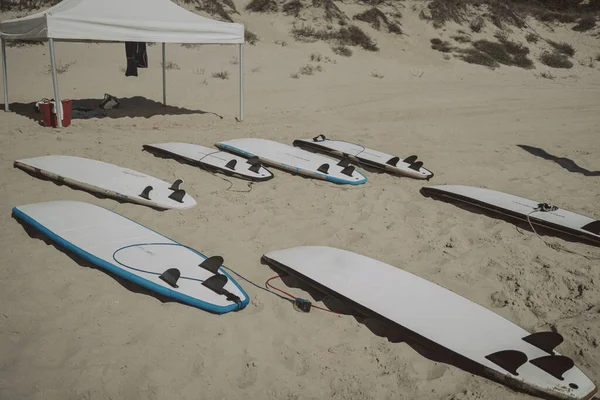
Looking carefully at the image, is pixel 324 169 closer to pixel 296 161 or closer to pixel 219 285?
pixel 296 161

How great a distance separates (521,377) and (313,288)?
141cm

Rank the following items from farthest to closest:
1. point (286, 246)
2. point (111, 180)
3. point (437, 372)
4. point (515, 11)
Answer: point (515, 11) → point (111, 180) → point (286, 246) → point (437, 372)

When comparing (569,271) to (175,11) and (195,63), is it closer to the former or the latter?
(175,11)

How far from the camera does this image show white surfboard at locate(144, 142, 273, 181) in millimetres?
5246

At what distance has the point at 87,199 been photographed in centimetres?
446

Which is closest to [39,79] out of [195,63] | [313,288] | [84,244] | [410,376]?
[195,63]

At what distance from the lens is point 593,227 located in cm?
407

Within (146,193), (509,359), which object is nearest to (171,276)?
(146,193)

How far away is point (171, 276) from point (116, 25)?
508cm

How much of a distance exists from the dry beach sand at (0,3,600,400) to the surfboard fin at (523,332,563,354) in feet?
0.74

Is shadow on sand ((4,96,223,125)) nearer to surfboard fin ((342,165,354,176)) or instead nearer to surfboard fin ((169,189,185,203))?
surfboard fin ((342,165,354,176))

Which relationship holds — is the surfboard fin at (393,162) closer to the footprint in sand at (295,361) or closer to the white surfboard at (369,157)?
the white surfboard at (369,157)

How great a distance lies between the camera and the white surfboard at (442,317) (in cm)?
236

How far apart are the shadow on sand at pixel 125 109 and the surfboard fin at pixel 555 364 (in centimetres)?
700
